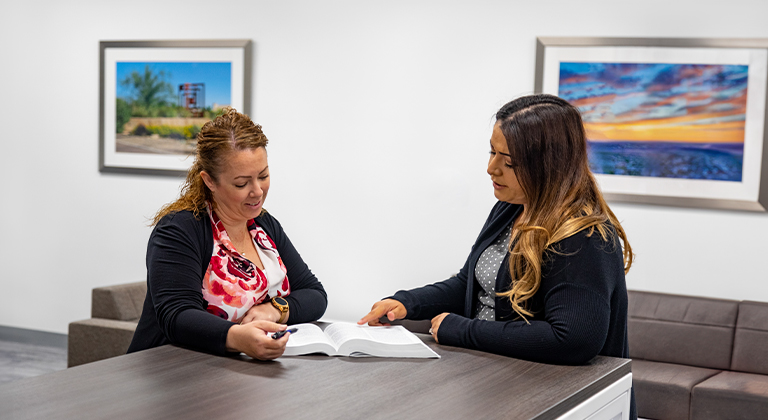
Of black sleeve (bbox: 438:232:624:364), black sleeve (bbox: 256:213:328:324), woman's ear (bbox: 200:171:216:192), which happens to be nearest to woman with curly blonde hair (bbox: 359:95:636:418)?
black sleeve (bbox: 438:232:624:364)

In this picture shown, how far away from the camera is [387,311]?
2268mm

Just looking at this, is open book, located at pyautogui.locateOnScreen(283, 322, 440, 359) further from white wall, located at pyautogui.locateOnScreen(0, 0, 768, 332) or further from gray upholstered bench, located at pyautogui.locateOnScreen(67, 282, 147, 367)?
white wall, located at pyautogui.locateOnScreen(0, 0, 768, 332)

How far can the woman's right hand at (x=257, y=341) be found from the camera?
1.89m

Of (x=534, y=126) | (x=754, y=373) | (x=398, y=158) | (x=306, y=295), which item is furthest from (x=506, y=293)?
(x=398, y=158)

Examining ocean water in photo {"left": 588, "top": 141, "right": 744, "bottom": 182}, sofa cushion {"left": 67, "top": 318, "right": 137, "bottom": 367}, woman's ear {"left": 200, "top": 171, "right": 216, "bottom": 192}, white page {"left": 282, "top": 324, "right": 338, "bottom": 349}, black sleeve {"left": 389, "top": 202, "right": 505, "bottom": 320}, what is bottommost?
sofa cushion {"left": 67, "top": 318, "right": 137, "bottom": 367}

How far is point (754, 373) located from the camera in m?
4.06

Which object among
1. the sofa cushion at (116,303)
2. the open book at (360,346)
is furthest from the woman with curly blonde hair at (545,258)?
the sofa cushion at (116,303)

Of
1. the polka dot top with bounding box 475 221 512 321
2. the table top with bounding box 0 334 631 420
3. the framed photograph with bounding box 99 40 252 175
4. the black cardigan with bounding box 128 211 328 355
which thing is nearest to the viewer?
the table top with bounding box 0 334 631 420

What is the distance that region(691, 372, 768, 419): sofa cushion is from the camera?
361 centimetres

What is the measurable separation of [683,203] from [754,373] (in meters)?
1.00

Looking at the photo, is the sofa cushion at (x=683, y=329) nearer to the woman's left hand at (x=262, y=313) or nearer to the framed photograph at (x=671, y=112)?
the framed photograph at (x=671, y=112)

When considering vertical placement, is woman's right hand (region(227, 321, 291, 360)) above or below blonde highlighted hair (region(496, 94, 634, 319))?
below

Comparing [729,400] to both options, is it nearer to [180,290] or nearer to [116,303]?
[180,290]

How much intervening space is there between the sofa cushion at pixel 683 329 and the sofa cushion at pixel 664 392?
0.22m
